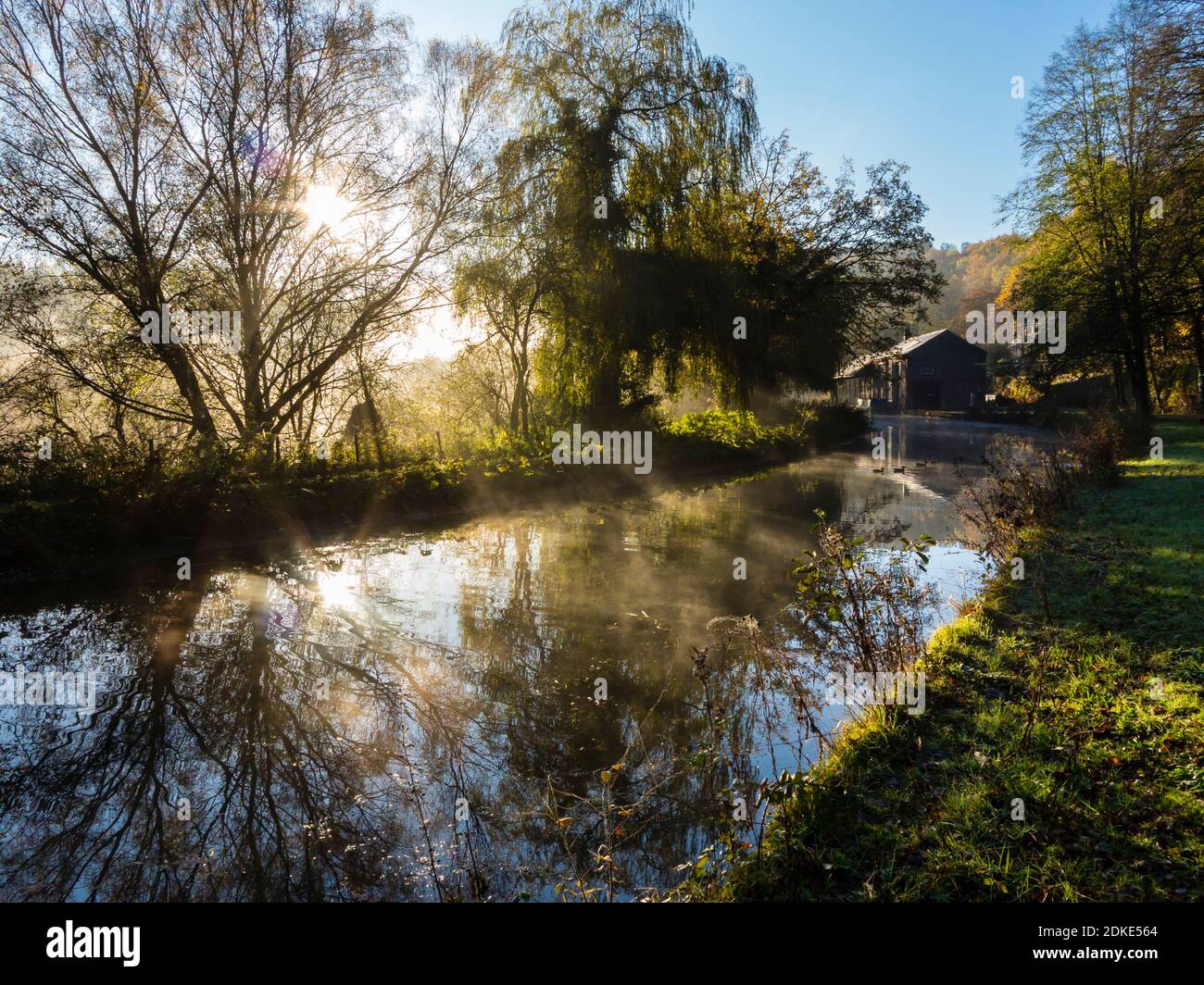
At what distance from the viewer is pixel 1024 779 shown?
12.1 ft

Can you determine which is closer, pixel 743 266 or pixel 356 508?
pixel 356 508

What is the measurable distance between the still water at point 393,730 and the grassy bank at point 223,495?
124 cm

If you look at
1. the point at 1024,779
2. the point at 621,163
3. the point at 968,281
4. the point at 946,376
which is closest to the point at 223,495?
the point at 1024,779

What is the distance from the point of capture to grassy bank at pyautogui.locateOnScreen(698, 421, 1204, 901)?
3.03m

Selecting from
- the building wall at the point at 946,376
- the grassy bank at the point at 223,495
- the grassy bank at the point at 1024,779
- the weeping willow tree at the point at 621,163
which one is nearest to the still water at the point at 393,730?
the grassy bank at the point at 1024,779

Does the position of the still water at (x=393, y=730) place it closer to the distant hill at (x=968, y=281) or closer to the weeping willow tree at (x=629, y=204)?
the weeping willow tree at (x=629, y=204)

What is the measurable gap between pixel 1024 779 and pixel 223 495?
10.7m

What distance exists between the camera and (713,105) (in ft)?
64.4

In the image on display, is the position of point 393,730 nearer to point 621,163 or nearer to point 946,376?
point 621,163

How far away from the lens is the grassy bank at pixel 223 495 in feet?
29.3

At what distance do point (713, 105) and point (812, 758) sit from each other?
19.4 metres
